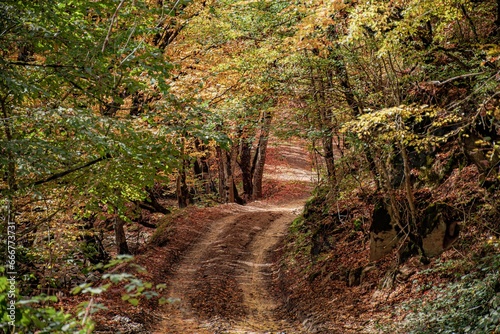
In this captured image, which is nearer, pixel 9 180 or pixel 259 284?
pixel 9 180

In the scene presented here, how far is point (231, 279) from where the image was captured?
14.8 metres

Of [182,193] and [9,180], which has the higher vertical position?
[9,180]

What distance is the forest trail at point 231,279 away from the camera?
36.7ft

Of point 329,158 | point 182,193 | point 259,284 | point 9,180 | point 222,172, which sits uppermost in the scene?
point 9,180

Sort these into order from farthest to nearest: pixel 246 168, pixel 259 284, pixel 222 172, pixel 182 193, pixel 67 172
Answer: pixel 246 168
pixel 222 172
pixel 182 193
pixel 259 284
pixel 67 172

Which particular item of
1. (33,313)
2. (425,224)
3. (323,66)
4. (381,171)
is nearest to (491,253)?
(425,224)

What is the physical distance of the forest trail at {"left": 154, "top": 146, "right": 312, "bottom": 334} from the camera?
11.2m

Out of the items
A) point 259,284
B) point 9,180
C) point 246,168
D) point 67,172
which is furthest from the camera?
point 246,168

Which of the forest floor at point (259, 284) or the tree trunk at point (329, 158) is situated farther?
the tree trunk at point (329, 158)

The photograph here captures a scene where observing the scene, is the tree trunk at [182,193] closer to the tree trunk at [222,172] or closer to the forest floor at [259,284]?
the tree trunk at [222,172]

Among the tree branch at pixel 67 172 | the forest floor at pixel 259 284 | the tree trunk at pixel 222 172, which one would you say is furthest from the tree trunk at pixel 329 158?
the tree trunk at pixel 222 172

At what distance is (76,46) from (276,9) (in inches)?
339

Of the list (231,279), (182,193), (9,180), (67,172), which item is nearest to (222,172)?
(182,193)

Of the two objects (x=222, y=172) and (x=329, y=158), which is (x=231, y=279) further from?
(x=222, y=172)
